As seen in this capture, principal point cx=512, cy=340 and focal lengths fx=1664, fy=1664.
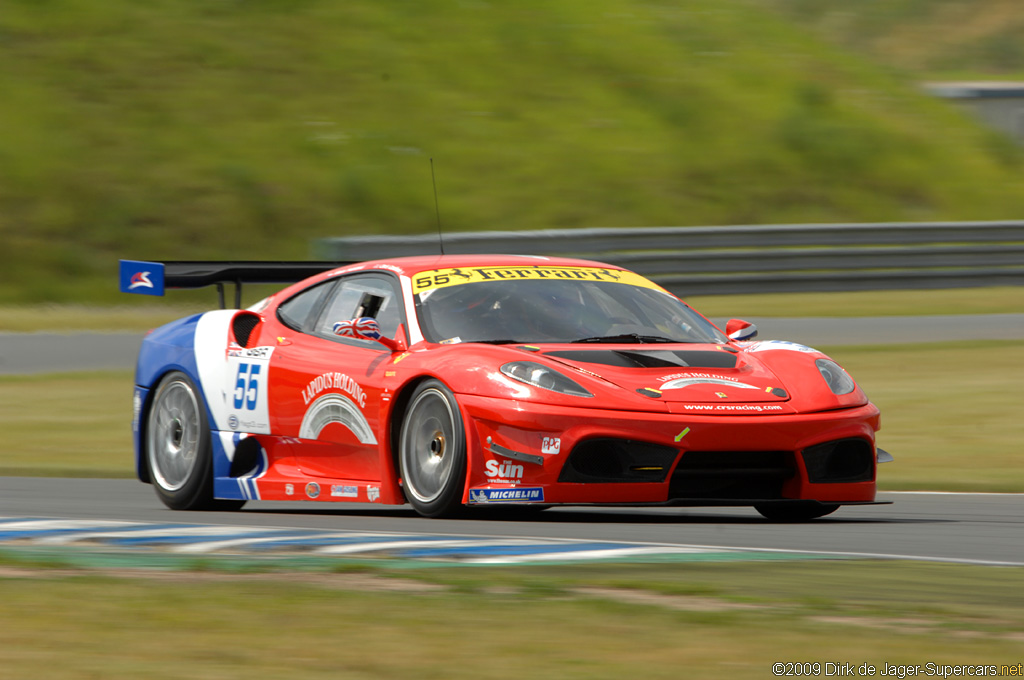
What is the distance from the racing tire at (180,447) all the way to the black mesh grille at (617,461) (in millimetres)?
2326

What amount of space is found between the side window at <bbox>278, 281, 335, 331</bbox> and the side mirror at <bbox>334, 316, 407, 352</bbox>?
0.43 m

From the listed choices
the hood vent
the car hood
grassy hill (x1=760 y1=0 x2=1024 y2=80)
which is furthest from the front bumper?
grassy hill (x1=760 y1=0 x2=1024 y2=80)

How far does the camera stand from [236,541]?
5.98 meters

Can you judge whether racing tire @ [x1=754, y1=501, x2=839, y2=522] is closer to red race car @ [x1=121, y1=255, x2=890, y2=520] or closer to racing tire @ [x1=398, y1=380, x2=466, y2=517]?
red race car @ [x1=121, y1=255, x2=890, y2=520]

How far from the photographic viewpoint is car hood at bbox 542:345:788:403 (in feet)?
21.1

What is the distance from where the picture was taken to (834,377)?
690cm

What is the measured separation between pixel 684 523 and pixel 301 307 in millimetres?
2327

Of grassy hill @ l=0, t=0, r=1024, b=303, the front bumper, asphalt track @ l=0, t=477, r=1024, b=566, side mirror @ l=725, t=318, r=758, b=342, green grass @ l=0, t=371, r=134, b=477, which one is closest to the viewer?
asphalt track @ l=0, t=477, r=1024, b=566

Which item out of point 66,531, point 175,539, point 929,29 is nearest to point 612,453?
point 175,539

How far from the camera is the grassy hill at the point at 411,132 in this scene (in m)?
20.0

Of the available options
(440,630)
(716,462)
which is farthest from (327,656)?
(716,462)

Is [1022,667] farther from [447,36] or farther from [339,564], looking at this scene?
[447,36]

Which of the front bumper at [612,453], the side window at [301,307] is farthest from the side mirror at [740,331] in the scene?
the side window at [301,307]

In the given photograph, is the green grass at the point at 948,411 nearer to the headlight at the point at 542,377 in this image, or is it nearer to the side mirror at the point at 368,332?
the headlight at the point at 542,377
